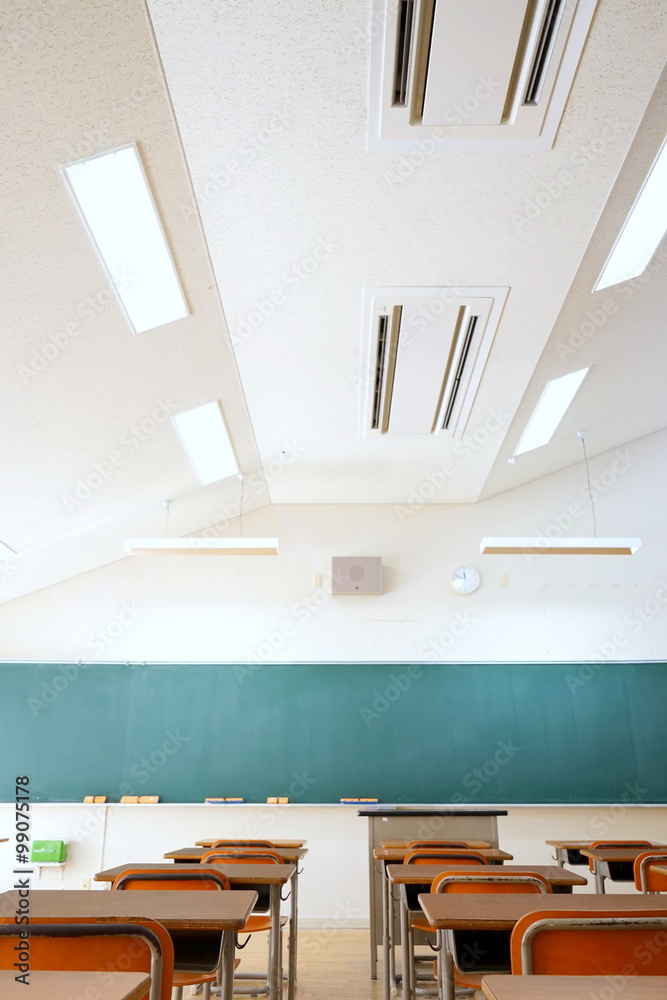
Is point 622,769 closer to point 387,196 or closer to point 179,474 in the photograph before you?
point 179,474

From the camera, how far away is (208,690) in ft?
21.5

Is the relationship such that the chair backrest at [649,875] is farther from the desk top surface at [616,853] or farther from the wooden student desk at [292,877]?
the wooden student desk at [292,877]

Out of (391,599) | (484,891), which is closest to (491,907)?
(484,891)

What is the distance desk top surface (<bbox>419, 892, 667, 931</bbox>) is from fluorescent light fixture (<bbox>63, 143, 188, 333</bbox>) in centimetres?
304

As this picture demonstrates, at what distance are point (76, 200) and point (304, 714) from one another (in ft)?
15.6

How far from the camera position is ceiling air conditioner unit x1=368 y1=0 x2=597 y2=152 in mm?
2549

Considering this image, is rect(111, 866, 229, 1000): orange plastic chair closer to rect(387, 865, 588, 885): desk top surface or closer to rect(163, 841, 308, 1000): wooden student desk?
rect(387, 865, 588, 885): desk top surface

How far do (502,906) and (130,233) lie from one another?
3.26 metres

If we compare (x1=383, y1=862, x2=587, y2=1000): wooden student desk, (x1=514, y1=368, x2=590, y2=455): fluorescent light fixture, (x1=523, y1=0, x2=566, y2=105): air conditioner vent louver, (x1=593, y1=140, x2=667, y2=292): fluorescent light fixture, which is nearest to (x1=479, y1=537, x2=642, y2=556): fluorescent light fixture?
(x1=514, y1=368, x2=590, y2=455): fluorescent light fixture

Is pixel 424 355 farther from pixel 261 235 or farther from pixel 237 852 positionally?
pixel 237 852

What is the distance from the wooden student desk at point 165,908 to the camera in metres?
1.83

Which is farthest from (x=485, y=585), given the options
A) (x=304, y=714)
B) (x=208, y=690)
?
(x=208, y=690)

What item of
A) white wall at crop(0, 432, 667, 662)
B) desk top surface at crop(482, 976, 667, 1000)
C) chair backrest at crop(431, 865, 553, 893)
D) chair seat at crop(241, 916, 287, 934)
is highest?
white wall at crop(0, 432, 667, 662)

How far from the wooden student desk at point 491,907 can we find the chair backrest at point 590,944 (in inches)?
2.2
